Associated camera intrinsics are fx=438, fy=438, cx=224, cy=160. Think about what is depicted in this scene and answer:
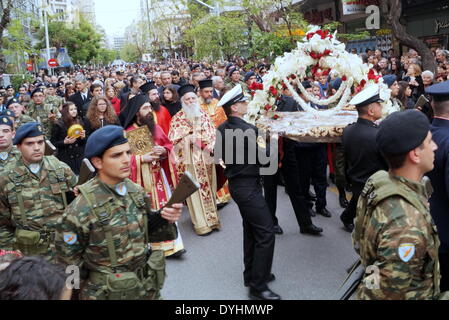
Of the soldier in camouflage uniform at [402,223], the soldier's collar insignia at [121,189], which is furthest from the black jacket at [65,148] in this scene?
the soldier in camouflage uniform at [402,223]

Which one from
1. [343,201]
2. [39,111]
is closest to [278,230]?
[343,201]

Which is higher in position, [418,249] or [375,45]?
[375,45]

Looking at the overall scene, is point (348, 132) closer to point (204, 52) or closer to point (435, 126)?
point (435, 126)

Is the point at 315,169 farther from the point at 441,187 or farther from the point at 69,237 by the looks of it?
the point at 69,237

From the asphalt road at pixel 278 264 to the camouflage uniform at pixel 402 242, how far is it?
7.27 feet

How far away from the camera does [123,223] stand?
9.81ft

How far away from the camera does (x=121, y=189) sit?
308 cm

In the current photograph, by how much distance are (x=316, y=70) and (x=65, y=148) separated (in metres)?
4.63

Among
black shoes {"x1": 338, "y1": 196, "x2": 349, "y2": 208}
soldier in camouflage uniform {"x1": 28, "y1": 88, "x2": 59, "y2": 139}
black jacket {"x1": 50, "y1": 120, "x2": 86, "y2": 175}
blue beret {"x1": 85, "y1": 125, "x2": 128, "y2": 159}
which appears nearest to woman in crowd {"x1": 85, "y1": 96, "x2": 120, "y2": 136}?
black jacket {"x1": 50, "y1": 120, "x2": 86, "y2": 175}

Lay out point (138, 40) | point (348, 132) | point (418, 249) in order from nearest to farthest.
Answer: point (418, 249), point (348, 132), point (138, 40)

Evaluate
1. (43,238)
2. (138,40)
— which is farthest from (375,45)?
(138,40)

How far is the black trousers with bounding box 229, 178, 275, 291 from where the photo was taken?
444 centimetres
